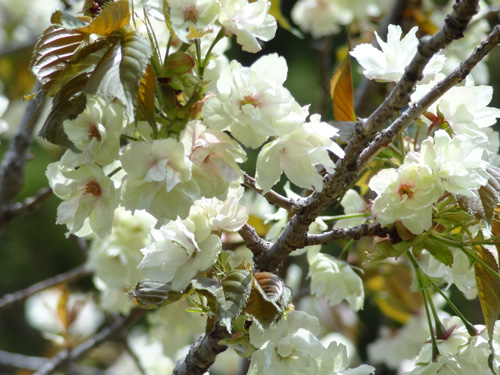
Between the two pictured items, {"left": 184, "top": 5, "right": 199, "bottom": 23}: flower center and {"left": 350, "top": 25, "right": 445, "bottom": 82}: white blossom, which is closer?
{"left": 184, "top": 5, "right": 199, "bottom": 23}: flower center

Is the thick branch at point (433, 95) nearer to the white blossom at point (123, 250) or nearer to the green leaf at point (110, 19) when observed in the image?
the green leaf at point (110, 19)

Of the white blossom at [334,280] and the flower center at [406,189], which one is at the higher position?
the flower center at [406,189]

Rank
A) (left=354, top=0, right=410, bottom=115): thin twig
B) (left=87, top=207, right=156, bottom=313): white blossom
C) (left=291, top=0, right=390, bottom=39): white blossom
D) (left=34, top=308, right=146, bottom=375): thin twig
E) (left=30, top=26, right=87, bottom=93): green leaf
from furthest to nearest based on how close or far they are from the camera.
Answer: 1. (left=291, top=0, right=390, bottom=39): white blossom
2. (left=354, top=0, right=410, bottom=115): thin twig
3. (left=34, top=308, right=146, bottom=375): thin twig
4. (left=87, top=207, right=156, bottom=313): white blossom
5. (left=30, top=26, right=87, bottom=93): green leaf

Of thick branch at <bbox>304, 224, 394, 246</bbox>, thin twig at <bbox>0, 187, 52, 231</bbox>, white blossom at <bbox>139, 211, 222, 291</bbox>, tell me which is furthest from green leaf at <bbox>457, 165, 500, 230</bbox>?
thin twig at <bbox>0, 187, 52, 231</bbox>

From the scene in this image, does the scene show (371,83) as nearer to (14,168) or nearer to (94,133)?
(14,168)

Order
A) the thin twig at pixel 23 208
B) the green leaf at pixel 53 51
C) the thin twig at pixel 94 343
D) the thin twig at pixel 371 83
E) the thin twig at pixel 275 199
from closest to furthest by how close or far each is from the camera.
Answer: the green leaf at pixel 53 51 → the thin twig at pixel 275 199 → the thin twig at pixel 23 208 → the thin twig at pixel 94 343 → the thin twig at pixel 371 83

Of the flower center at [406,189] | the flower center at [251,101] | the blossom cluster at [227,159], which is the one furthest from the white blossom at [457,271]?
the flower center at [251,101]

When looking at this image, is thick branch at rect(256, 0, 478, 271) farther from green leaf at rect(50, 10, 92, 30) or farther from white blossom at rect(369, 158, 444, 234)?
green leaf at rect(50, 10, 92, 30)
